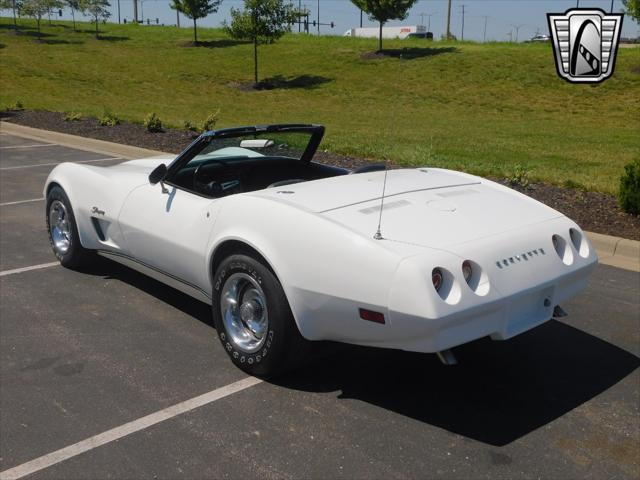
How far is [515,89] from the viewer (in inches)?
1297

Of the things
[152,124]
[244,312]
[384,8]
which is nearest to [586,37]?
[152,124]

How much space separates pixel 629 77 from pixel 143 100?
21866 millimetres

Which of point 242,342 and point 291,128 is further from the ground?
point 291,128

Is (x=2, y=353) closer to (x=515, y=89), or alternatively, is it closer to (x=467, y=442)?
(x=467, y=442)

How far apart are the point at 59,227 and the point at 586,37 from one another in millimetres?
17800

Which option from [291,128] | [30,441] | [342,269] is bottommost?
[30,441]

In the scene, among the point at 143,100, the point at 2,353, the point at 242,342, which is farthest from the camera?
the point at 143,100

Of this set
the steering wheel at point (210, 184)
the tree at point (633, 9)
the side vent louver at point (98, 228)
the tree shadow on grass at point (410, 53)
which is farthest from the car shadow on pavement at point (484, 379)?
the tree shadow on grass at point (410, 53)

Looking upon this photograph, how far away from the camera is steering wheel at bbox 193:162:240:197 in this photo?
4.73 m

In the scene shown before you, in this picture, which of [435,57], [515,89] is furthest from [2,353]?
[435,57]

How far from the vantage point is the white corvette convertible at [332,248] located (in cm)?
343

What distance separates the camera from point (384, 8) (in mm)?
40281

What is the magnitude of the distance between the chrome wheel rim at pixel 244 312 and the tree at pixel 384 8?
38486 millimetres

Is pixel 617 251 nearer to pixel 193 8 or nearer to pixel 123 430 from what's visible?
pixel 123 430
